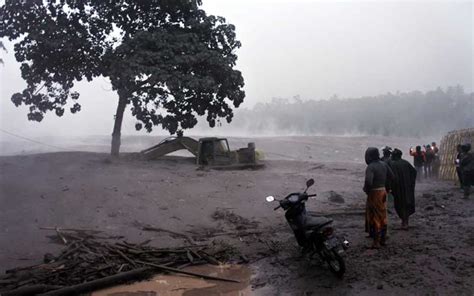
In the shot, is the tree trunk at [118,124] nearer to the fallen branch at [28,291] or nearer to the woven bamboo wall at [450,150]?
the woven bamboo wall at [450,150]

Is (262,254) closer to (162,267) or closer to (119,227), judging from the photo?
(162,267)

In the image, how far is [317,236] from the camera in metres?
6.06

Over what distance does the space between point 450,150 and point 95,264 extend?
562 inches

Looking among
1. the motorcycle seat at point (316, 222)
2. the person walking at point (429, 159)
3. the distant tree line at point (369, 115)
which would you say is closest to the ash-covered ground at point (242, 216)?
the motorcycle seat at point (316, 222)

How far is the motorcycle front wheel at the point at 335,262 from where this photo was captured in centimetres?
583

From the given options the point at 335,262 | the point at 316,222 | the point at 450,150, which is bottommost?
the point at 335,262

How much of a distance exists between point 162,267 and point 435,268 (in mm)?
3809

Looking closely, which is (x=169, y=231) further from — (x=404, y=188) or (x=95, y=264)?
(x=404, y=188)

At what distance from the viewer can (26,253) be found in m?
7.37

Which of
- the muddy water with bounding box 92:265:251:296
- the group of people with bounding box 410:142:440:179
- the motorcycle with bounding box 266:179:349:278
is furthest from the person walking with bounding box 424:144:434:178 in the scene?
the muddy water with bounding box 92:265:251:296

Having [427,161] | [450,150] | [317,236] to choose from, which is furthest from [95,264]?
[427,161]

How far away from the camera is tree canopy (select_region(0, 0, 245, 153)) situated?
1627 centimetres

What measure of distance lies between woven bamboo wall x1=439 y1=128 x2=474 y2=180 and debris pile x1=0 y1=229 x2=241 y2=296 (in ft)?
37.8

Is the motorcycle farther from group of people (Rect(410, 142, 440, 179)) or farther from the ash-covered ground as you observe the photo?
group of people (Rect(410, 142, 440, 179))
